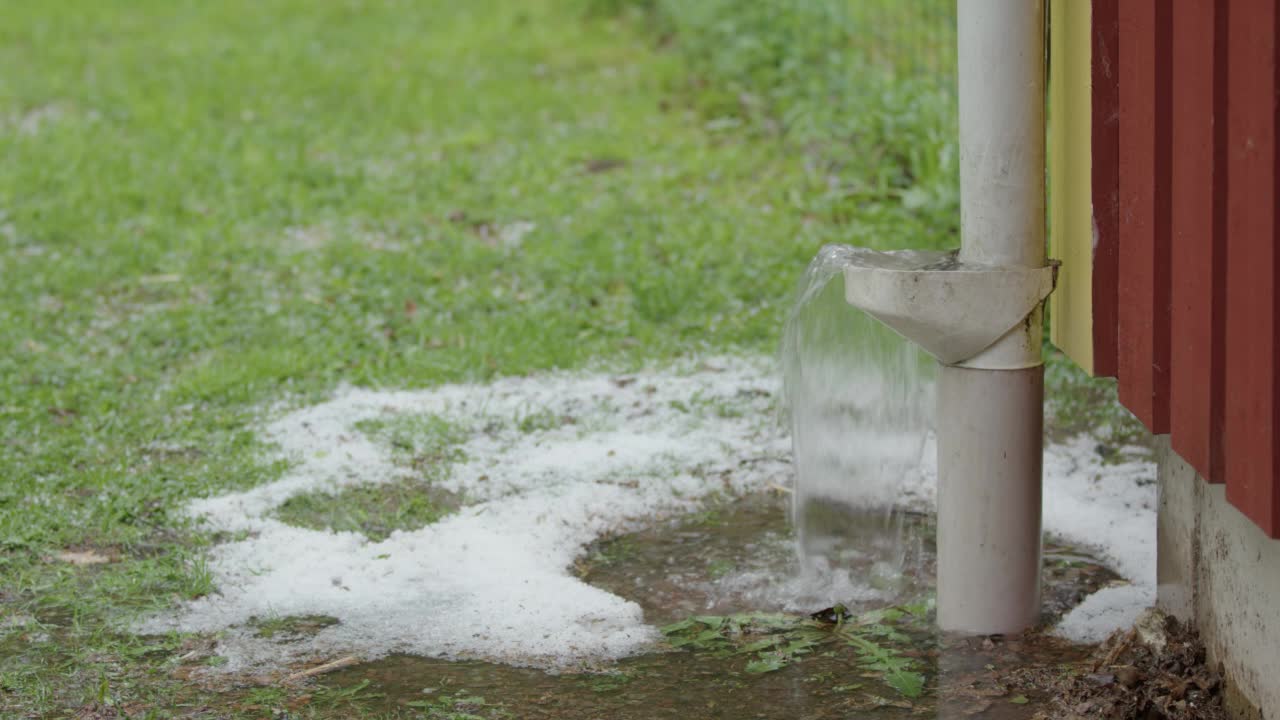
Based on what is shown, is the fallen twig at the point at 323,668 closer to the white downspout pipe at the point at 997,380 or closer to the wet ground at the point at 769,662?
the wet ground at the point at 769,662

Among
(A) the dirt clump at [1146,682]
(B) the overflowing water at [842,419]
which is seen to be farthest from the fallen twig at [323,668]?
(A) the dirt clump at [1146,682]

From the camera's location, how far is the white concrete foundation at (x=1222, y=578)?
9.17 ft

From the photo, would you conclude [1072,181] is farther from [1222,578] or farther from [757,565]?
[757,565]

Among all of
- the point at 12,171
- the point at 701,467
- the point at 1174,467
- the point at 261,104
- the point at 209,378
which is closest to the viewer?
the point at 1174,467

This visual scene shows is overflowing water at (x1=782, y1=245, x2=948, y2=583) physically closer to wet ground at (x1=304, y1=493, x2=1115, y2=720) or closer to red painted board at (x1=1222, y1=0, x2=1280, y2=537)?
wet ground at (x1=304, y1=493, x2=1115, y2=720)

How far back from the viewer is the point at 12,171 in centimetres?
786

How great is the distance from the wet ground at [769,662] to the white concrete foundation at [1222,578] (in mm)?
297

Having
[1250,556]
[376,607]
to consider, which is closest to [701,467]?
[376,607]

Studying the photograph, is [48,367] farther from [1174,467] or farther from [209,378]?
[1174,467]

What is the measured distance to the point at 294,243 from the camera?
23.0 ft

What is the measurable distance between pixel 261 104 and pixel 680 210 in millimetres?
3025

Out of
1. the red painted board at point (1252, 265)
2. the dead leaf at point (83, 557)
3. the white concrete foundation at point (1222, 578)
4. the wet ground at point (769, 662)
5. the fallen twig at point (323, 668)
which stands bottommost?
the wet ground at point (769, 662)

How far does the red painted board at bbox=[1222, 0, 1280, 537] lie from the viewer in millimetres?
2406

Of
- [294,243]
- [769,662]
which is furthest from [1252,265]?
[294,243]
